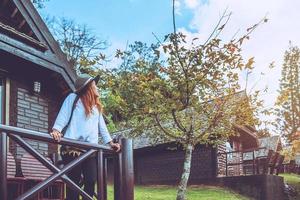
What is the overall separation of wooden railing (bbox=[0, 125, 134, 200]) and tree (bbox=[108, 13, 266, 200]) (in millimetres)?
10819

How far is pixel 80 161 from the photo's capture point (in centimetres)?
409

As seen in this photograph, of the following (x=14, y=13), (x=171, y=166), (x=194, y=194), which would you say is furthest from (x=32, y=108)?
(x=171, y=166)

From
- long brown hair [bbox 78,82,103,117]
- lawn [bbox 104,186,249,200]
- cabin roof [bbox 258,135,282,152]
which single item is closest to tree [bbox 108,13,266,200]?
lawn [bbox 104,186,249,200]

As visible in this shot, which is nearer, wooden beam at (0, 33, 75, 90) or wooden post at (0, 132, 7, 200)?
wooden post at (0, 132, 7, 200)

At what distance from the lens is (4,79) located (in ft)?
31.0

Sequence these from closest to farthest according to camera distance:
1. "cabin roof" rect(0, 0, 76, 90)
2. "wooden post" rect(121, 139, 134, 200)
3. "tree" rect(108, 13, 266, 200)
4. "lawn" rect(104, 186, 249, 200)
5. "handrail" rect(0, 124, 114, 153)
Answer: "handrail" rect(0, 124, 114, 153), "wooden post" rect(121, 139, 134, 200), "cabin roof" rect(0, 0, 76, 90), "tree" rect(108, 13, 266, 200), "lawn" rect(104, 186, 249, 200)

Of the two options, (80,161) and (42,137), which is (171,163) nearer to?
(80,161)

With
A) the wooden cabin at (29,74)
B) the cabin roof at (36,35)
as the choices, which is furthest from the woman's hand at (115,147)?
the cabin roof at (36,35)

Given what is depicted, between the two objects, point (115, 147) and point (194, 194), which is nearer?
point (115, 147)

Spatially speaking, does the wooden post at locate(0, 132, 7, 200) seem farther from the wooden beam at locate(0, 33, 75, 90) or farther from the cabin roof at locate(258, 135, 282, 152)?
the cabin roof at locate(258, 135, 282, 152)

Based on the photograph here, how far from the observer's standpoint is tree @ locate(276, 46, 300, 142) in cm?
5400

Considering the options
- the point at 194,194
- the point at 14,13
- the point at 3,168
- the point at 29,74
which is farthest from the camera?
the point at 194,194

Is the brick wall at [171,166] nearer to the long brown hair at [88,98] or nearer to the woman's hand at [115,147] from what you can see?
the long brown hair at [88,98]

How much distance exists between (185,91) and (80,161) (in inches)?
461
